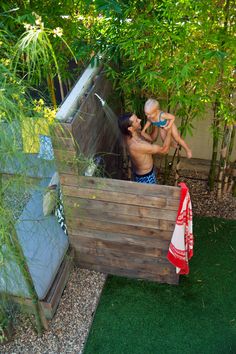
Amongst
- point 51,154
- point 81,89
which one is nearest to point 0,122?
point 51,154

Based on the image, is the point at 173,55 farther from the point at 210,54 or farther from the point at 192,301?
the point at 192,301

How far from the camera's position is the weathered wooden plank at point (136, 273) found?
3.49 meters

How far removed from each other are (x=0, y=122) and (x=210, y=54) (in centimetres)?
144

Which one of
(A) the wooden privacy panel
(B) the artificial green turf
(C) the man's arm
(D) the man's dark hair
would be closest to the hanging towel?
(A) the wooden privacy panel

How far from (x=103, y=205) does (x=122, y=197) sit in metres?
0.19

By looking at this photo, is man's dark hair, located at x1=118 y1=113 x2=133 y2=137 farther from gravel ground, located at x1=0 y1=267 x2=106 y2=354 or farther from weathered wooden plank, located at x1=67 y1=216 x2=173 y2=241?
gravel ground, located at x1=0 y1=267 x2=106 y2=354

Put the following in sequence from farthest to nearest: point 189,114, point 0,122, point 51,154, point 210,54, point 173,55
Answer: point 189,114
point 173,55
point 51,154
point 210,54
point 0,122

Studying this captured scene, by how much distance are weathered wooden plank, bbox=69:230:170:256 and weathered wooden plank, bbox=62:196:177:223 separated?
0.76 ft

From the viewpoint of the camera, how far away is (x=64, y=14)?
11.5 feet

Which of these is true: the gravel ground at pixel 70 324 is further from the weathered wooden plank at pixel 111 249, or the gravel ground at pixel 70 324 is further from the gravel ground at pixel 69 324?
the weathered wooden plank at pixel 111 249

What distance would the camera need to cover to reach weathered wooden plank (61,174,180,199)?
290cm

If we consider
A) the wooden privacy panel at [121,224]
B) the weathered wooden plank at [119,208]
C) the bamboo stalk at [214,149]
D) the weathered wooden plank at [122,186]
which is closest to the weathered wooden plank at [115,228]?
the wooden privacy panel at [121,224]

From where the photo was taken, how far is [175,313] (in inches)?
131

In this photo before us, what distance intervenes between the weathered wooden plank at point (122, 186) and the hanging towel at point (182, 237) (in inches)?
3.2
